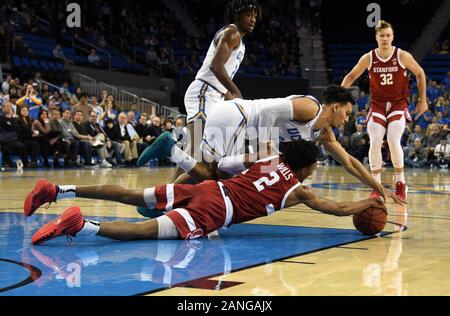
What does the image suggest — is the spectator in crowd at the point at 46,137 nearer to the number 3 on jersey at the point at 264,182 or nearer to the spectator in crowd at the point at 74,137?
the spectator in crowd at the point at 74,137

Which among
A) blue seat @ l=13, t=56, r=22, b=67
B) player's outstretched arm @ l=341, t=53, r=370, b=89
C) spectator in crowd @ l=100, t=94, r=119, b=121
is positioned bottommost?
spectator in crowd @ l=100, t=94, r=119, b=121

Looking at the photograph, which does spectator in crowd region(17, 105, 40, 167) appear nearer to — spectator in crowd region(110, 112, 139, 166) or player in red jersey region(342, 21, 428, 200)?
spectator in crowd region(110, 112, 139, 166)

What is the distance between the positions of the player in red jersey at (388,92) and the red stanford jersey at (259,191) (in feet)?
12.4

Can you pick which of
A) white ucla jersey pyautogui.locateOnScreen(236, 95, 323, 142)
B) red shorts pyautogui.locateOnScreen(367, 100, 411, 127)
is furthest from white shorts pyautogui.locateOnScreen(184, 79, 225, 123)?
red shorts pyautogui.locateOnScreen(367, 100, 411, 127)

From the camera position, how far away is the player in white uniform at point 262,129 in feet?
19.2

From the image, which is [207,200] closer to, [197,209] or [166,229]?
[197,209]

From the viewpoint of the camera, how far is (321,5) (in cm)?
3256

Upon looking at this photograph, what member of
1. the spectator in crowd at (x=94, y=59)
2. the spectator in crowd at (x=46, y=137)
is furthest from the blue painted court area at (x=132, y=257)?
→ the spectator in crowd at (x=94, y=59)

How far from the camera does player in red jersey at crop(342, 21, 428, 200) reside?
8859 mm

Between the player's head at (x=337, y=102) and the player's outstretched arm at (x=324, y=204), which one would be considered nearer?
the player's outstretched arm at (x=324, y=204)

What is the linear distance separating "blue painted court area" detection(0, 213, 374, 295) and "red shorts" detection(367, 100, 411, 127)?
3.27 m

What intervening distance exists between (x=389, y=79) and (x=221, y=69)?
3401mm

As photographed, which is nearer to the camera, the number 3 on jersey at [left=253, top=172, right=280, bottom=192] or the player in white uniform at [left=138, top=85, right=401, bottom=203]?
the number 3 on jersey at [left=253, top=172, right=280, bottom=192]
